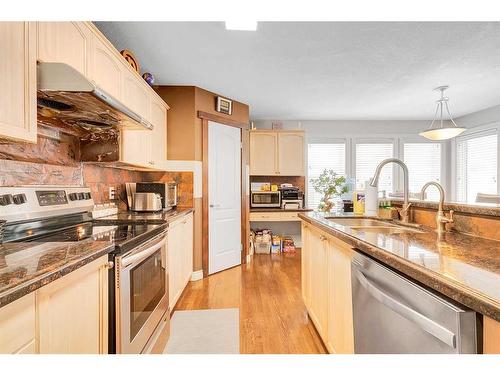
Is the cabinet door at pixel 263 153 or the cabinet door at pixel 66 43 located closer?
the cabinet door at pixel 66 43

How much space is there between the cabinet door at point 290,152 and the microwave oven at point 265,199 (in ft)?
1.38

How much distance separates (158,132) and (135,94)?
0.67m

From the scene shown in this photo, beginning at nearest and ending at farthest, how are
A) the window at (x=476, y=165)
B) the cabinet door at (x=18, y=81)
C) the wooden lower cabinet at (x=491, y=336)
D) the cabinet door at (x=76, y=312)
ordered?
the wooden lower cabinet at (x=491, y=336)
the cabinet door at (x=76, y=312)
the cabinet door at (x=18, y=81)
the window at (x=476, y=165)

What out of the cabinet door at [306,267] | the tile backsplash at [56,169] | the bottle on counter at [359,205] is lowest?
the cabinet door at [306,267]

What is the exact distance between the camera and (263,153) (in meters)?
4.78

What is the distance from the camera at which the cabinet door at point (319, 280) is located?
5.72 ft

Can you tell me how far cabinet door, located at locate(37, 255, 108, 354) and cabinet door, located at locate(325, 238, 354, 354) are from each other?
3.76ft

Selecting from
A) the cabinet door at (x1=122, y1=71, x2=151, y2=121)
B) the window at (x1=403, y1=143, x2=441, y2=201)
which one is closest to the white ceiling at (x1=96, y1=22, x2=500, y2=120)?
the cabinet door at (x1=122, y1=71, x2=151, y2=121)

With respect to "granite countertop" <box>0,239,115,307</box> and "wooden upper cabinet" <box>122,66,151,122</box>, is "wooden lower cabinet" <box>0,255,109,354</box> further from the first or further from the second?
"wooden upper cabinet" <box>122,66,151,122</box>

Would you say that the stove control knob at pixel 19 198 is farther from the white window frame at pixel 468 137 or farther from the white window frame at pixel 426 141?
the white window frame at pixel 468 137

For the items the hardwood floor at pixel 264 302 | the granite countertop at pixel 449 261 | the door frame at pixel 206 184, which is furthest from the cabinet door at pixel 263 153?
the granite countertop at pixel 449 261

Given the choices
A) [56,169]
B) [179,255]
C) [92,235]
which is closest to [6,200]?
[92,235]
